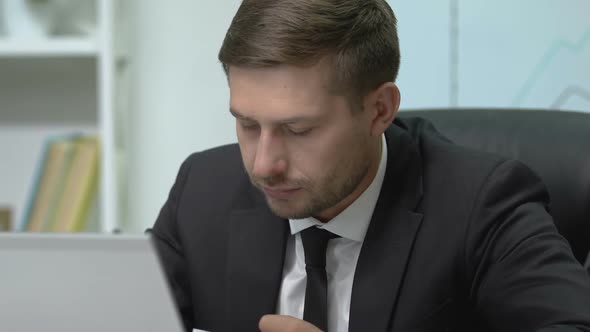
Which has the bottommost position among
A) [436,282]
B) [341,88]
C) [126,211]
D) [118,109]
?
[126,211]

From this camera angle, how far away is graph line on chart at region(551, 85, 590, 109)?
1904 millimetres

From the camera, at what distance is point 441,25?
6.54 feet

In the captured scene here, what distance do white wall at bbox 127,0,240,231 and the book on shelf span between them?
8.1 inches

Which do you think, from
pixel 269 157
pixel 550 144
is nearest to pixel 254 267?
pixel 269 157

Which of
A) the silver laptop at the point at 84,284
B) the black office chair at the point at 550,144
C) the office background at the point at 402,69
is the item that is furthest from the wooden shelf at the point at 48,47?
the silver laptop at the point at 84,284

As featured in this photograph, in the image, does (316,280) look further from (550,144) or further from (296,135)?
(550,144)

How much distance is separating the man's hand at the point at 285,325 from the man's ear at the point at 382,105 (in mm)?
326

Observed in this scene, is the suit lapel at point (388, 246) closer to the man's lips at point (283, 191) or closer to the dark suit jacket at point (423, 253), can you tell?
the dark suit jacket at point (423, 253)

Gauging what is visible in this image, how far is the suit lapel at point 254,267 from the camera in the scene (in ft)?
3.84

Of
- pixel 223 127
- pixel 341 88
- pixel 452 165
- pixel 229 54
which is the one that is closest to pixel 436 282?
pixel 452 165

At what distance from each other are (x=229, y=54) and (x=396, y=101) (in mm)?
257

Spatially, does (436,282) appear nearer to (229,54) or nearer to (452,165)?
(452,165)

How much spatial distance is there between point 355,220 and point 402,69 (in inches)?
38.1

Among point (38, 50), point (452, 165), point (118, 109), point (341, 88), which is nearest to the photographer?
point (341, 88)
